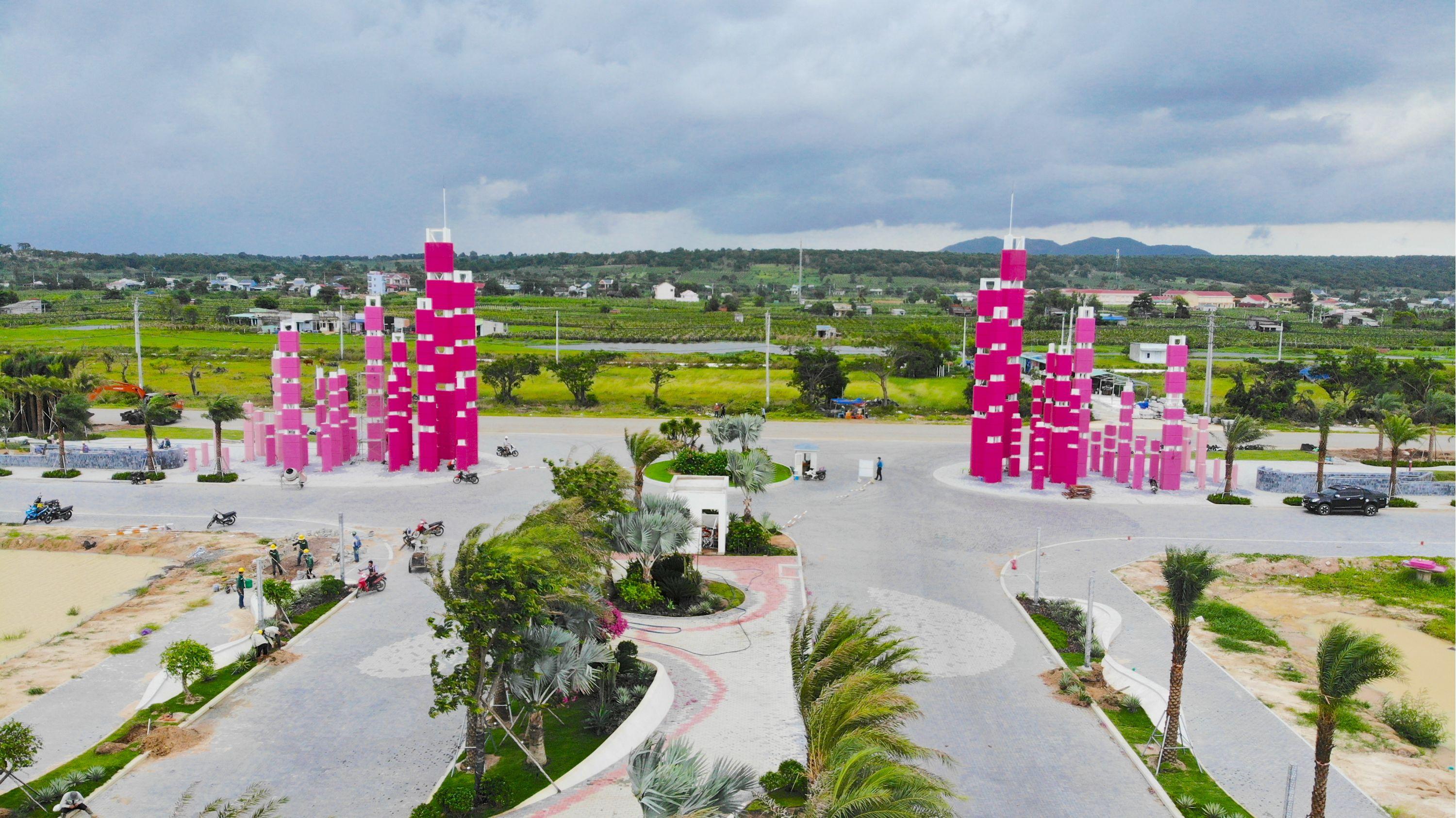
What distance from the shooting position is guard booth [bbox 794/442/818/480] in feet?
146

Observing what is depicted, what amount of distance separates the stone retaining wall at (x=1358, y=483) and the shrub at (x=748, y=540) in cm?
2471

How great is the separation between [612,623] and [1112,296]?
588 feet

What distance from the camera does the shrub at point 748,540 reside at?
105 feet

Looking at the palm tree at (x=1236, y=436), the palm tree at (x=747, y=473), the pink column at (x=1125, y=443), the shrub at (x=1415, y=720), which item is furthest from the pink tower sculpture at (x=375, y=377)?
the shrub at (x=1415, y=720)

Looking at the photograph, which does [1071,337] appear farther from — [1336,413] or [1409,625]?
[1409,625]

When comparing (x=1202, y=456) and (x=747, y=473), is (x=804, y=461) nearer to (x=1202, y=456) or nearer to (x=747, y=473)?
(x=747, y=473)

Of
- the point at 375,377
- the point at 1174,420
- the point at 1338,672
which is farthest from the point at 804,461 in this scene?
the point at 1338,672

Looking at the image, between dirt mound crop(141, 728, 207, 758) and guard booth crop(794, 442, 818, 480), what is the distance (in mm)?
29009

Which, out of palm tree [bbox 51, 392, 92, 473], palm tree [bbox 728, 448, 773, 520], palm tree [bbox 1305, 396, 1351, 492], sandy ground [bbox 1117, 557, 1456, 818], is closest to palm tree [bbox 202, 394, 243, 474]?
palm tree [bbox 51, 392, 92, 473]

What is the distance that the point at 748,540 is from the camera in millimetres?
32125

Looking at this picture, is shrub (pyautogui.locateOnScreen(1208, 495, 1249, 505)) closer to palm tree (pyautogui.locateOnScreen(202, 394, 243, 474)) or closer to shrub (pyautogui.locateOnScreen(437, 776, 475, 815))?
shrub (pyautogui.locateOnScreen(437, 776, 475, 815))

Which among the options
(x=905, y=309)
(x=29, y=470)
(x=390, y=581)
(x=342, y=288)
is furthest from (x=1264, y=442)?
(x=342, y=288)

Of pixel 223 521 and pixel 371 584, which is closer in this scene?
pixel 371 584

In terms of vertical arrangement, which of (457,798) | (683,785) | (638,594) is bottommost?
(457,798)
